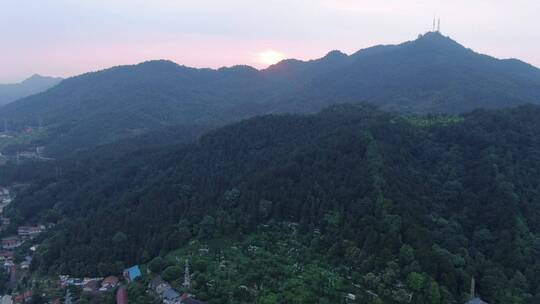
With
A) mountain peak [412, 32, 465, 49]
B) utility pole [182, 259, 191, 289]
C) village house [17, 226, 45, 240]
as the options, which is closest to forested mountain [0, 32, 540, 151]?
mountain peak [412, 32, 465, 49]

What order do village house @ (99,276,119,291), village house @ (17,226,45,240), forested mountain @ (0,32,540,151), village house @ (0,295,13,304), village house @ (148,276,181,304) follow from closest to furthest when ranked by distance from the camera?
village house @ (148,276,181,304) < village house @ (99,276,119,291) < village house @ (0,295,13,304) < village house @ (17,226,45,240) < forested mountain @ (0,32,540,151)

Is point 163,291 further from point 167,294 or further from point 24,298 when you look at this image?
point 24,298

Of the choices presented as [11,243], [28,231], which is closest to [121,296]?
[11,243]

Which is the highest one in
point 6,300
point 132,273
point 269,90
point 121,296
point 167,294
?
point 269,90

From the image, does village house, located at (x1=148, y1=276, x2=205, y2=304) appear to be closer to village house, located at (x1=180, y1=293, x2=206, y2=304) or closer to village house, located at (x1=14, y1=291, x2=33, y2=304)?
village house, located at (x1=180, y1=293, x2=206, y2=304)

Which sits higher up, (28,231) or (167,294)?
(167,294)

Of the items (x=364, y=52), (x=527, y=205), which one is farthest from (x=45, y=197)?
(x=364, y=52)

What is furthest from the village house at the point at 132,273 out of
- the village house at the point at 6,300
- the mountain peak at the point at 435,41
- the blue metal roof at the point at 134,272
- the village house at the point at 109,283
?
the mountain peak at the point at 435,41
